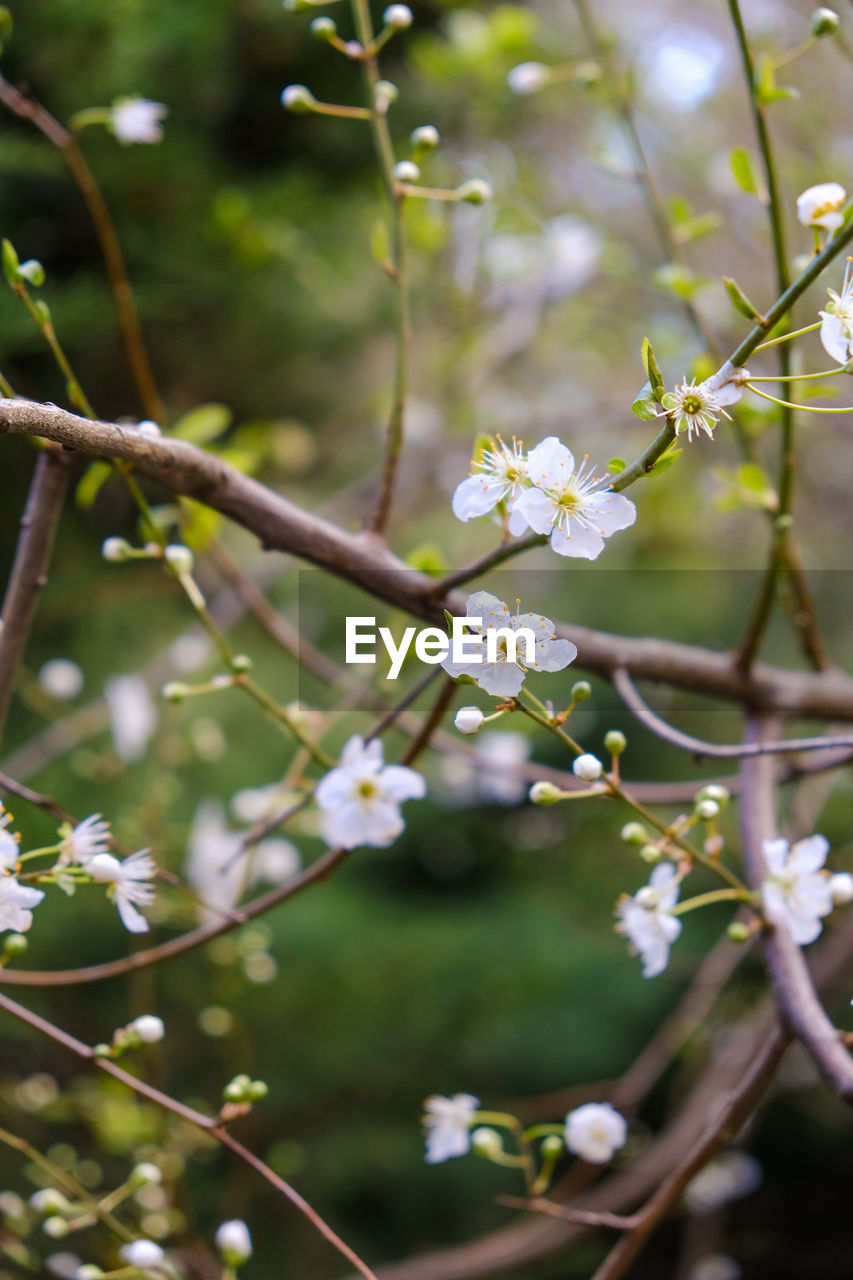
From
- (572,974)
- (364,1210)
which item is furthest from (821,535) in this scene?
(364,1210)

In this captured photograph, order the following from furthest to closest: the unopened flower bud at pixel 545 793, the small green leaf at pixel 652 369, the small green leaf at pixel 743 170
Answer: the small green leaf at pixel 743 170
the unopened flower bud at pixel 545 793
the small green leaf at pixel 652 369

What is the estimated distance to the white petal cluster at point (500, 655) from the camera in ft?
0.91

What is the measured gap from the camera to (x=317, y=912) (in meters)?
1.07

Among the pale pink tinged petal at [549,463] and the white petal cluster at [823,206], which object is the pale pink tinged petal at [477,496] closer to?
the pale pink tinged petal at [549,463]

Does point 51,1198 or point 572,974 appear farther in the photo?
point 572,974

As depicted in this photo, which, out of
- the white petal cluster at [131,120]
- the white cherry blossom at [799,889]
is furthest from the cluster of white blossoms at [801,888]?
the white petal cluster at [131,120]

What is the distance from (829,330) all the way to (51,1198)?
0.50m

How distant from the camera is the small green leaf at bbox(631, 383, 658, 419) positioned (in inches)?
10.0

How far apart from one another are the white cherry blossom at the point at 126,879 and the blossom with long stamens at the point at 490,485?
18 cm

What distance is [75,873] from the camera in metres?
0.34

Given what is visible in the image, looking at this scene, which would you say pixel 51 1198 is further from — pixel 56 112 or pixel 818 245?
pixel 56 112

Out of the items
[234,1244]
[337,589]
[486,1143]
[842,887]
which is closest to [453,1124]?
[486,1143]

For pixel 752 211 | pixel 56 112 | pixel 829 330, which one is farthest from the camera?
pixel 752 211

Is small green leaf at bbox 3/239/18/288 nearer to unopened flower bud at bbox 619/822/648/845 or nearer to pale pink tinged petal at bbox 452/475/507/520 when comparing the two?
pale pink tinged petal at bbox 452/475/507/520
